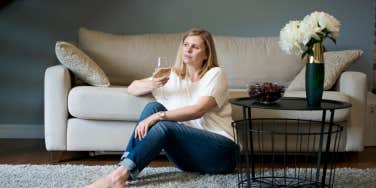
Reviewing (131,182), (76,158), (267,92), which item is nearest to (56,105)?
(76,158)

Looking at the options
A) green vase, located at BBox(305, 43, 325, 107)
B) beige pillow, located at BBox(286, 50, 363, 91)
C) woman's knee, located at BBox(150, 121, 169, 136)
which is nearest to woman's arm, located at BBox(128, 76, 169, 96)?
woman's knee, located at BBox(150, 121, 169, 136)

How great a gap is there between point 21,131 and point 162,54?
1299 mm

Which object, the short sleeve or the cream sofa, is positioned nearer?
the short sleeve

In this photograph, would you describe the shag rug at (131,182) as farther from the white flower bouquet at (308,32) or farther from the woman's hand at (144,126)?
the white flower bouquet at (308,32)

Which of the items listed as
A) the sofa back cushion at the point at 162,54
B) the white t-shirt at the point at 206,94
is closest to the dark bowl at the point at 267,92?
the white t-shirt at the point at 206,94

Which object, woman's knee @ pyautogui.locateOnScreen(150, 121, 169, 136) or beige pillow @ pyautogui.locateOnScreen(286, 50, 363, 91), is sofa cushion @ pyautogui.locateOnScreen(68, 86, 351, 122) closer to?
beige pillow @ pyautogui.locateOnScreen(286, 50, 363, 91)

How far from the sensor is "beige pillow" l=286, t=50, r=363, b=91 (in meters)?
3.39

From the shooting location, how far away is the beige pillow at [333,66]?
339cm

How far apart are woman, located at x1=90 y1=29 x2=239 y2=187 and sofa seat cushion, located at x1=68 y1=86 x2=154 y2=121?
0.25m

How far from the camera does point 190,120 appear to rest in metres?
2.68

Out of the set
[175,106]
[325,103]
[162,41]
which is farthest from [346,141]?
[162,41]

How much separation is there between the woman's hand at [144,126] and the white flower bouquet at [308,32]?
71 centimetres

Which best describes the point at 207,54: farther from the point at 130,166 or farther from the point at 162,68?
the point at 130,166

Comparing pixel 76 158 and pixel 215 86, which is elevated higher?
pixel 215 86
